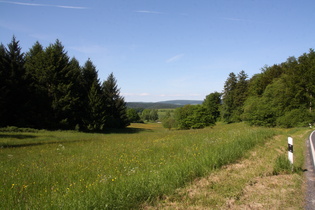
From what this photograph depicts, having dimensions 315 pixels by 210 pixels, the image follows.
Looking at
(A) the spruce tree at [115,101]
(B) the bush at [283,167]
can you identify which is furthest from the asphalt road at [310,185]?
(A) the spruce tree at [115,101]

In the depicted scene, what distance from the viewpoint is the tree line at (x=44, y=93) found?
3112cm

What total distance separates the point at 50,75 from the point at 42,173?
32249 mm

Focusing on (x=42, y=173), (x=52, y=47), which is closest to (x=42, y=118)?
(x=52, y=47)

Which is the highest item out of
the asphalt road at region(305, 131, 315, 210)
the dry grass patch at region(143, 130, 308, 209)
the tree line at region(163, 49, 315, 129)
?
the tree line at region(163, 49, 315, 129)

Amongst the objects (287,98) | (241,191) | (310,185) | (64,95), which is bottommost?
(310,185)

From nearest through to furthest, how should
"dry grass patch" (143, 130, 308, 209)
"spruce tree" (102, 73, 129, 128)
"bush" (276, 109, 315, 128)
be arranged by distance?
"dry grass patch" (143, 130, 308, 209) → "bush" (276, 109, 315, 128) → "spruce tree" (102, 73, 129, 128)

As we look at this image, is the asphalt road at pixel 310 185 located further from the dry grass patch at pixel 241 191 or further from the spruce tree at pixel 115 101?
A: the spruce tree at pixel 115 101

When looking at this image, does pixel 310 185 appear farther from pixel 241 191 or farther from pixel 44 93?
pixel 44 93

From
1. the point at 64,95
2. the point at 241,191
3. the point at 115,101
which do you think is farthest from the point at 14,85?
the point at 241,191

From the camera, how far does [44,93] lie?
35312 millimetres

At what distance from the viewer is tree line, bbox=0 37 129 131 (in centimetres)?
3112

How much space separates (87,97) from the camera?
41.6 meters

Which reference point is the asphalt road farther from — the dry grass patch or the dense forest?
the dense forest

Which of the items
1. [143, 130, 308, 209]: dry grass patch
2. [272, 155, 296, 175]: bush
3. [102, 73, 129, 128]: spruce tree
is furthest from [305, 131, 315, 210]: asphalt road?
[102, 73, 129, 128]: spruce tree
